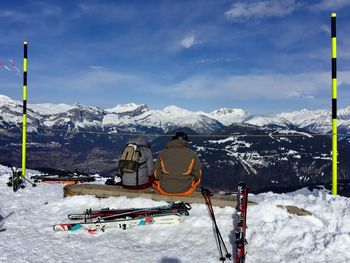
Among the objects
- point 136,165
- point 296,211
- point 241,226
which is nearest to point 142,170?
point 136,165

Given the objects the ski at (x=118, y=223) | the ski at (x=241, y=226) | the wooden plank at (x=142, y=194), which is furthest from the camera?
the wooden plank at (x=142, y=194)

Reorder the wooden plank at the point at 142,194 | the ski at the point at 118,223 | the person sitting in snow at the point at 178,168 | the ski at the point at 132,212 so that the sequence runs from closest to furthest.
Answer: the ski at the point at 118,223, the ski at the point at 132,212, the wooden plank at the point at 142,194, the person sitting in snow at the point at 178,168

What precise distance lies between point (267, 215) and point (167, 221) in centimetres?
274

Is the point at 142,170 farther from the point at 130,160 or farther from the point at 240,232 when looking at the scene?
the point at 240,232

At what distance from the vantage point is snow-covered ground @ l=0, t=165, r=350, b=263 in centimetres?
736

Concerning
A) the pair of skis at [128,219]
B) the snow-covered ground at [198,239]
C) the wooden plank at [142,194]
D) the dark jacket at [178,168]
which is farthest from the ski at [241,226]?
the dark jacket at [178,168]

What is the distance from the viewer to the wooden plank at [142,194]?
10008 millimetres

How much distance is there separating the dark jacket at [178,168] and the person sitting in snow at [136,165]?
0.90 m

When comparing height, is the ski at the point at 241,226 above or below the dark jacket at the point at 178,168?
below

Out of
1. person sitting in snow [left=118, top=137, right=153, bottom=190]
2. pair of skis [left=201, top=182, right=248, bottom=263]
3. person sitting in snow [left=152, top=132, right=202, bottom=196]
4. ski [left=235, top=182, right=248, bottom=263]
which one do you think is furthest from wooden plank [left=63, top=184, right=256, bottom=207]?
ski [left=235, top=182, right=248, bottom=263]

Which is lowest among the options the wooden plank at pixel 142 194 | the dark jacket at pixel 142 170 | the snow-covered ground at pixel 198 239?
the snow-covered ground at pixel 198 239

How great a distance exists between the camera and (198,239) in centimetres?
848

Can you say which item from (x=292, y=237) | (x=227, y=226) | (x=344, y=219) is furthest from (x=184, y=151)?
(x=344, y=219)

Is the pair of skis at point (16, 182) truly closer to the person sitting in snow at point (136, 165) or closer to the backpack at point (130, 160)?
the person sitting in snow at point (136, 165)
